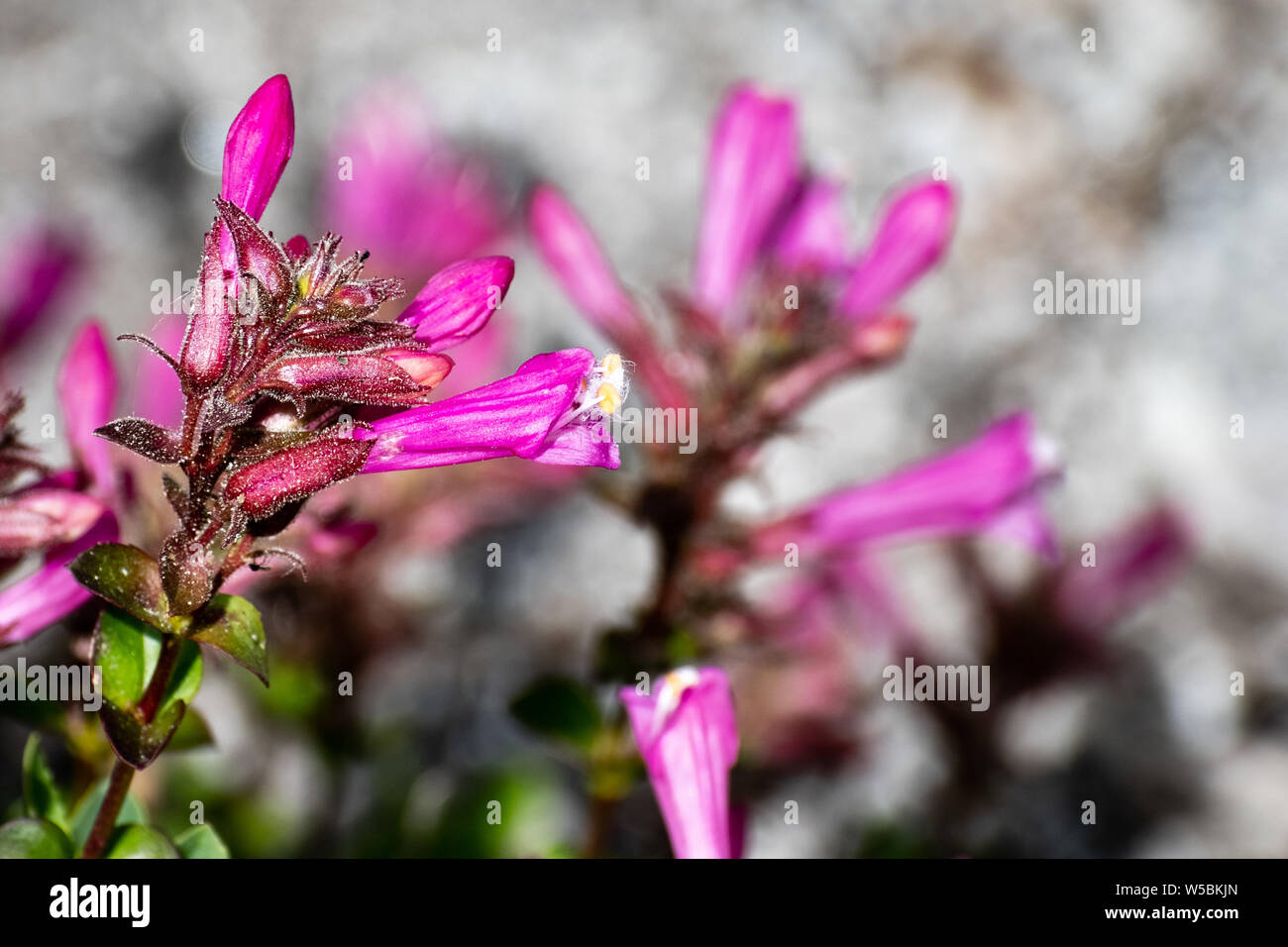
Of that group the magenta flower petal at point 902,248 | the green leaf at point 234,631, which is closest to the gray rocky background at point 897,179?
the magenta flower petal at point 902,248

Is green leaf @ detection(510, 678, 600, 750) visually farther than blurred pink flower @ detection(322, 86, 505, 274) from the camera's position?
No

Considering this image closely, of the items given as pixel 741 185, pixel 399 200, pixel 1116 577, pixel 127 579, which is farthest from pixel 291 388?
pixel 1116 577

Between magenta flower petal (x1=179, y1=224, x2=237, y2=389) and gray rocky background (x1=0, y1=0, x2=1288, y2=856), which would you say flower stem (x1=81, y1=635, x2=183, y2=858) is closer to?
magenta flower petal (x1=179, y1=224, x2=237, y2=389)

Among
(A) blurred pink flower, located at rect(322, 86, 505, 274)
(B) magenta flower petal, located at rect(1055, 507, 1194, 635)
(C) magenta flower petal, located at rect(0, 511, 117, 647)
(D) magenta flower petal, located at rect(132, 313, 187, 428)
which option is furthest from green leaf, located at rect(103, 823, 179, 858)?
(B) magenta flower petal, located at rect(1055, 507, 1194, 635)

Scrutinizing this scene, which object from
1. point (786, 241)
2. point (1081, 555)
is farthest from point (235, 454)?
point (1081, 555)

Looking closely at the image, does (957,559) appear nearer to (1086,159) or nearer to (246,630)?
(1086,159)

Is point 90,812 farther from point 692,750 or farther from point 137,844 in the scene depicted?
point 692,750
